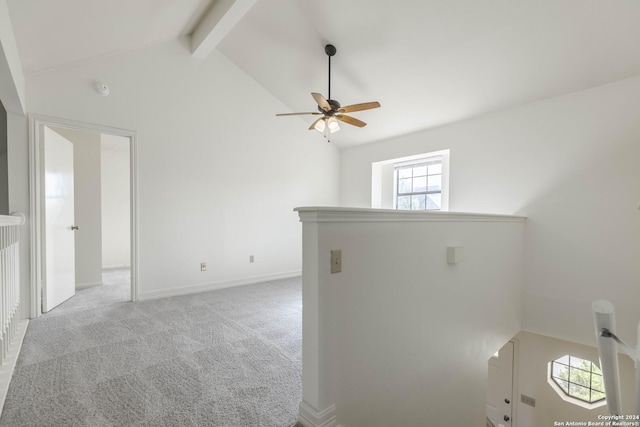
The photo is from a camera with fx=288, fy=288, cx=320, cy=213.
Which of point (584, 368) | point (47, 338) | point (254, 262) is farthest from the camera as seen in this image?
point (254, 262)

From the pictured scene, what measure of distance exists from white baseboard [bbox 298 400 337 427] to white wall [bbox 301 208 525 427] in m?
0.03

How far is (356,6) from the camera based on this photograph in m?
2.95

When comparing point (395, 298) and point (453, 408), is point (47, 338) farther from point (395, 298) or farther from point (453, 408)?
point (453, 408)

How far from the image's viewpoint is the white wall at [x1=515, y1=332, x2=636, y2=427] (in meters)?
3.56

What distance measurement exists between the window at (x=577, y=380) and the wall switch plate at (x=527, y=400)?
350 millimetres

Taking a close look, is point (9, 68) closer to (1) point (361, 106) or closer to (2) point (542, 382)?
(1) point (361, 106)

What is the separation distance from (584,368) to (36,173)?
6.63m

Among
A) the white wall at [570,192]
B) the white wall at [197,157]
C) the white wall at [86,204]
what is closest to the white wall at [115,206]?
the white wall at [86,204]

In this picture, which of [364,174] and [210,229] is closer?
[210,229]

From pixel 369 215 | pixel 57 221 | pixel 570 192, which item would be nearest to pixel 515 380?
pixel 570 192

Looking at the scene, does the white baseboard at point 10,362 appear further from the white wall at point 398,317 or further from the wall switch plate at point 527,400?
the wall switch plate at point 527,400

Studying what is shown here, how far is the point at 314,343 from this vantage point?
1343mm

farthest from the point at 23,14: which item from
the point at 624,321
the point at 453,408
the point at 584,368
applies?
the point at 584,368

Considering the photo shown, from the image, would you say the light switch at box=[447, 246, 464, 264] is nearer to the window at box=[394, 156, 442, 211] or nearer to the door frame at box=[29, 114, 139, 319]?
the window at box=[394, 156, 442, 211]
